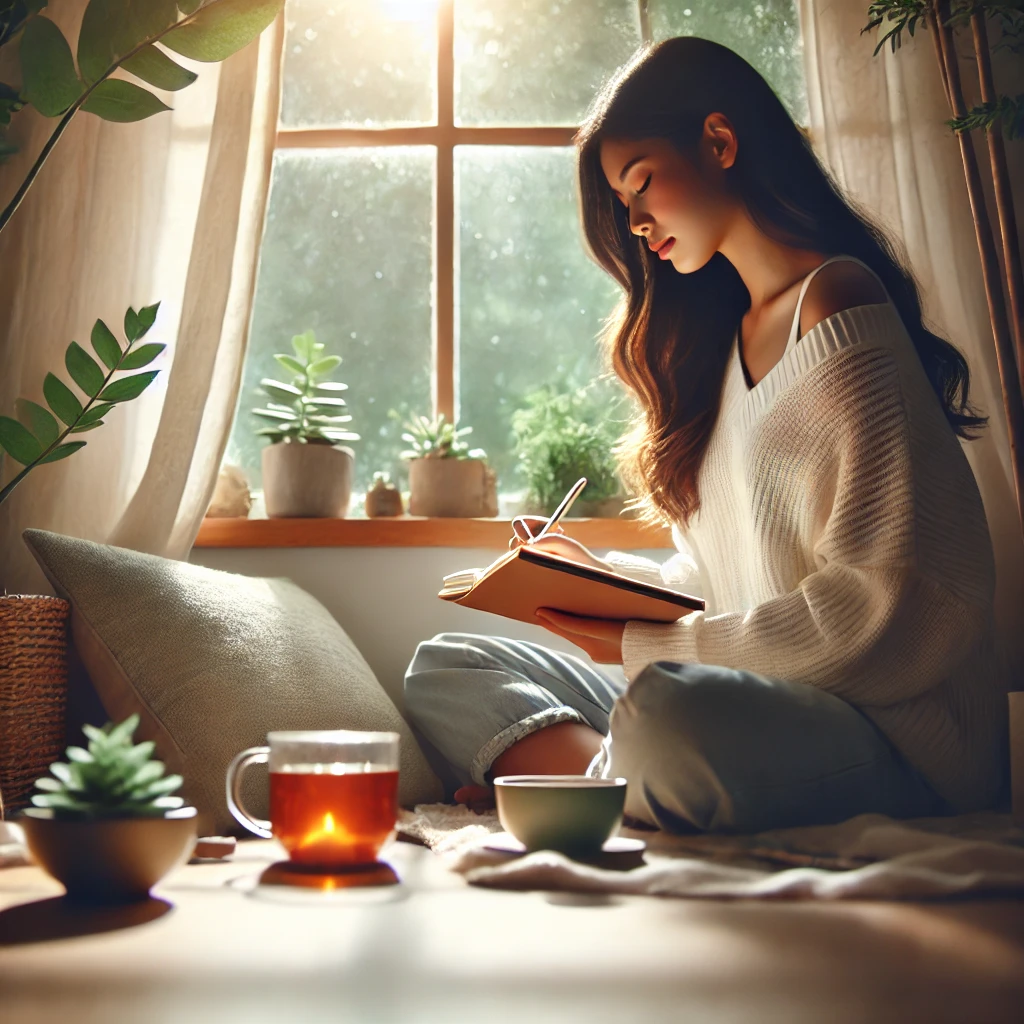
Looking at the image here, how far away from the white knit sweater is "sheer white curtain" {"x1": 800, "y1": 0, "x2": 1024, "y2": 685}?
2.35ft

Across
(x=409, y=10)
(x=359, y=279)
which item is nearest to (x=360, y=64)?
(x=409, y=10)

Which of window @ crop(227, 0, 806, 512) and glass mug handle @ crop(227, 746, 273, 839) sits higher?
window @ crop(227, 0, 806, 512)

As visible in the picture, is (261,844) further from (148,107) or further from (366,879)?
(148,107)

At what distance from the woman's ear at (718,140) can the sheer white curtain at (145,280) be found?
0.93 meters

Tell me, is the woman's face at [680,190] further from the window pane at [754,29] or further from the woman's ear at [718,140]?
the window pane at [754,29]

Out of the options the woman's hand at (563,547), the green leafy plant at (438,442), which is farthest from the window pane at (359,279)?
the woman's hand at (563,547)

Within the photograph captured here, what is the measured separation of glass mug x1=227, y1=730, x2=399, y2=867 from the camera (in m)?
0.66

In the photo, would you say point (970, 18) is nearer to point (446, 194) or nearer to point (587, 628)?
point (446, 194)

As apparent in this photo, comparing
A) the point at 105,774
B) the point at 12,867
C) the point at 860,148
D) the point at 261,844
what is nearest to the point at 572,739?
the point at 261,844

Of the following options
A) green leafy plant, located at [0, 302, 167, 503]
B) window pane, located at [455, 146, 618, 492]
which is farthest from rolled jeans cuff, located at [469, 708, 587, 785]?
window pane, located at [455, 146, 618, 492]

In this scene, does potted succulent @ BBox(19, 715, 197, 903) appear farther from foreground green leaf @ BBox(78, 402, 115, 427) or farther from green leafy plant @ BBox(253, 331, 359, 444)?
green leafy plant @ BBox(253, 331, 359, 444)

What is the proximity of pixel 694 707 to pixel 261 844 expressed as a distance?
0.53m

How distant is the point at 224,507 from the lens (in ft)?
6.89

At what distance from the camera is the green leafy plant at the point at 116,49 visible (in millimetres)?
1278
